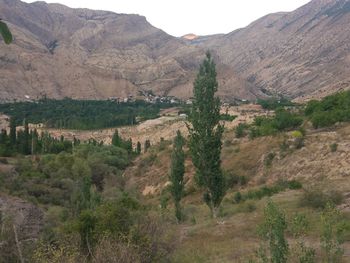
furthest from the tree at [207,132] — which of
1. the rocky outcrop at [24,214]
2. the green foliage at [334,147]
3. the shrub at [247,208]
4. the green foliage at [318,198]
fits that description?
the green foliage at [334,147]

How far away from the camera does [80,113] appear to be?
131250mm

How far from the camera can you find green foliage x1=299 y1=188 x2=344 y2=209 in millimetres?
21500

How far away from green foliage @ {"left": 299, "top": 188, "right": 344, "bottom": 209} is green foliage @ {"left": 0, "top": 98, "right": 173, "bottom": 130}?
9011 centimetres

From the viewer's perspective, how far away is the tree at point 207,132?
76.7 feet

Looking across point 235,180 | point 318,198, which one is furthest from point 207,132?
point 235,180

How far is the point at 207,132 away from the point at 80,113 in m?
111

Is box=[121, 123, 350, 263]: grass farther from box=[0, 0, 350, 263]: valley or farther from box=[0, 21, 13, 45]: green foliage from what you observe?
box=[0, 21, 13, 45]: green foliage

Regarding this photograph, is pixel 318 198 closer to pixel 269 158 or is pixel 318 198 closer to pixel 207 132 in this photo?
pixel 207 132

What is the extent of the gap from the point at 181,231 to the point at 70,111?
117017mm

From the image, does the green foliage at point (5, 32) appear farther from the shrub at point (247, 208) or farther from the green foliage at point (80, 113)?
the green foliage at point (80, 113)

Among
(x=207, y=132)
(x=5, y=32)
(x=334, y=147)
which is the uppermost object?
(x=5, y=32)

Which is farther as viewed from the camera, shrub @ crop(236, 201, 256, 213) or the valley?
shrub @ crop(236, 201, 256, 213)

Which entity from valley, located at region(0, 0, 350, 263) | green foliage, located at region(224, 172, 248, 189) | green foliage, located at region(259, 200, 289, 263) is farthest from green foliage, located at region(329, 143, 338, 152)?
green foliage, located at region(259, 200, 289, 263)

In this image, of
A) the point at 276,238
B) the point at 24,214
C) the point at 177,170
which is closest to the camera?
the point at 276,238
